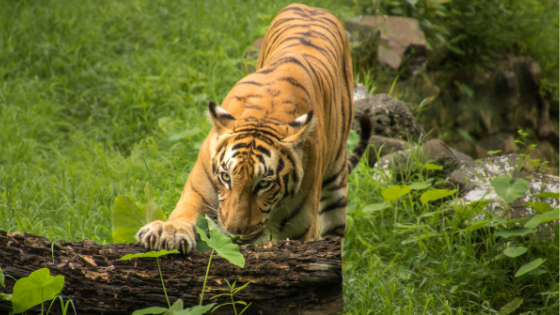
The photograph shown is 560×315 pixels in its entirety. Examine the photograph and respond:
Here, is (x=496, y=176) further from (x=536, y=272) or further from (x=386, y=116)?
(x=386, y=116)

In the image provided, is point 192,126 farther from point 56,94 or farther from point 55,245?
point 55,245

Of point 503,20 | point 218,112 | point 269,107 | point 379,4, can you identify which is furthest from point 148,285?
point 503,20

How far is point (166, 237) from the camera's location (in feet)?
6.71

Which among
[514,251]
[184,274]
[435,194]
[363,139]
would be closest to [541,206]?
[514,251]

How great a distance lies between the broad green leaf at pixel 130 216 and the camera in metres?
2.25

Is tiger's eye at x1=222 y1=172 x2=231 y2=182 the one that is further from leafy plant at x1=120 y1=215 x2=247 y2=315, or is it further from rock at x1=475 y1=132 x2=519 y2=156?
rock at x1=475 y1=132 x2=519 y2=156

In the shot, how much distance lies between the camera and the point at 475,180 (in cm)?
405

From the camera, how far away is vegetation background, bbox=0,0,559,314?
3244 millimetres

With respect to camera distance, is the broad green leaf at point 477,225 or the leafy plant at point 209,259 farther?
the broad green leaf at point 477,225

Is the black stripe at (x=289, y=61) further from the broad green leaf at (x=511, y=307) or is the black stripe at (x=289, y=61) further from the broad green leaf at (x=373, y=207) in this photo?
the broad green leaf at (x=511, y=307)

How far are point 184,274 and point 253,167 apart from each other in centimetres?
60

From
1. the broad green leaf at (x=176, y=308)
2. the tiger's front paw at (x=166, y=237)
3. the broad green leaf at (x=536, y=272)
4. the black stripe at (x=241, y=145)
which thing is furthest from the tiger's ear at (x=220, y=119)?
the broad green leaf at (x=536, y=272)

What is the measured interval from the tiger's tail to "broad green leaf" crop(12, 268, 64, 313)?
249cm

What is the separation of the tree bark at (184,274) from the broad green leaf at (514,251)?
164 centimetres
